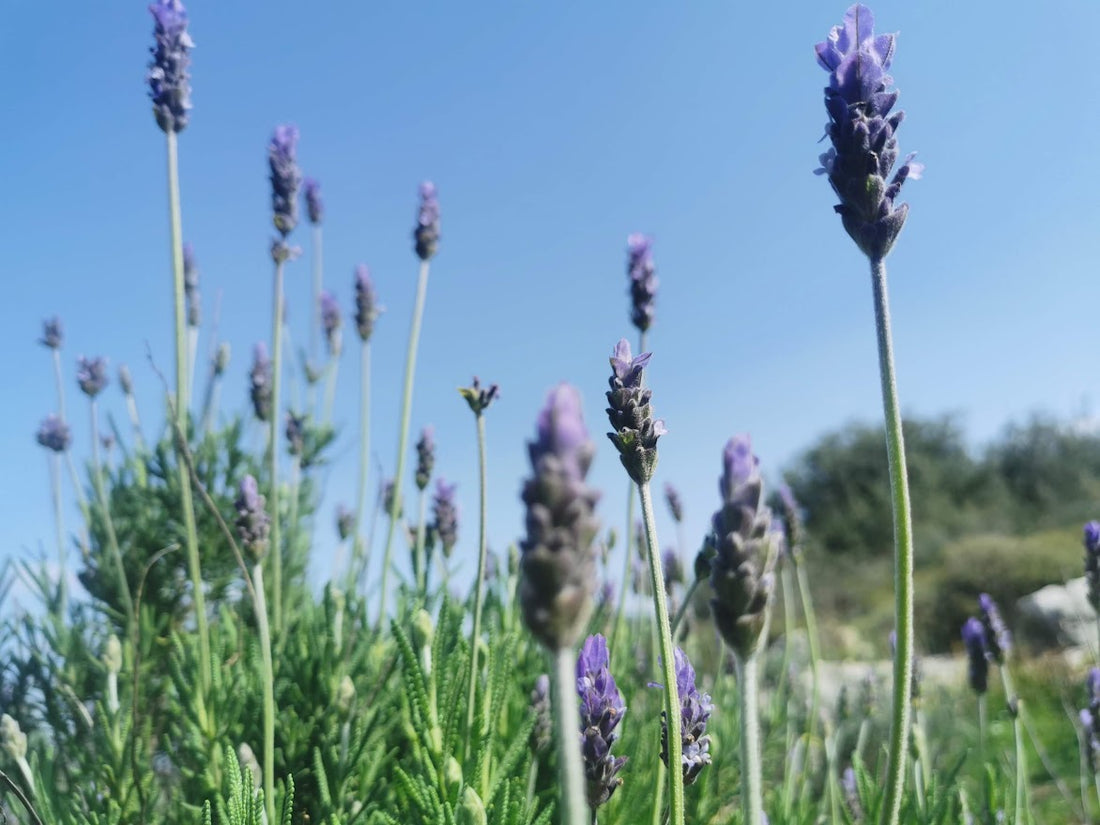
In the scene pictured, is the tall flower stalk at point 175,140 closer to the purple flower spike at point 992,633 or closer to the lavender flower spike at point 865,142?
the lavender flower spike at point 865,142

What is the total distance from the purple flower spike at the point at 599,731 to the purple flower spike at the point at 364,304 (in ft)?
7.16

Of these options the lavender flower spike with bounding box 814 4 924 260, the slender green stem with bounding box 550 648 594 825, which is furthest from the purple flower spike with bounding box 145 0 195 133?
the slender green stem with bounding box 550 648 594 825

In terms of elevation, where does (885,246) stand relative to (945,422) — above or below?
below

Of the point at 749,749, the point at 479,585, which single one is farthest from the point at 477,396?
the point at 749,749

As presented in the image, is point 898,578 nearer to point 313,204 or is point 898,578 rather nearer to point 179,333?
point 179,333

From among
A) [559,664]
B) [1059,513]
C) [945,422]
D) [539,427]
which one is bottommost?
[559,664]

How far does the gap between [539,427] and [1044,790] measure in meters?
7.26

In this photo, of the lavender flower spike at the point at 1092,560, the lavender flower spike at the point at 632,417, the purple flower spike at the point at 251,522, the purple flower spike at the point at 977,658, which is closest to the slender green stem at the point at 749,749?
the lavender flower spike at the point at 632,417

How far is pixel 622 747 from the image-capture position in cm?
233

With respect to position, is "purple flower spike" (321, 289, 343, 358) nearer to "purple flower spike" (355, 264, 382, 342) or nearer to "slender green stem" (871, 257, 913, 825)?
"purple flower spike" (355, 264, 382, 342)

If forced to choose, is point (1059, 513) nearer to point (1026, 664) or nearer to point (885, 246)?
point (1026, 664)

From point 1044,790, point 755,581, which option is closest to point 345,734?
point 755,581

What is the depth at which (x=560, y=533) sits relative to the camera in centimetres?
65

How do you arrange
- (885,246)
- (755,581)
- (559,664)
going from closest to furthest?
(559,664), (755,581), (885,246)
